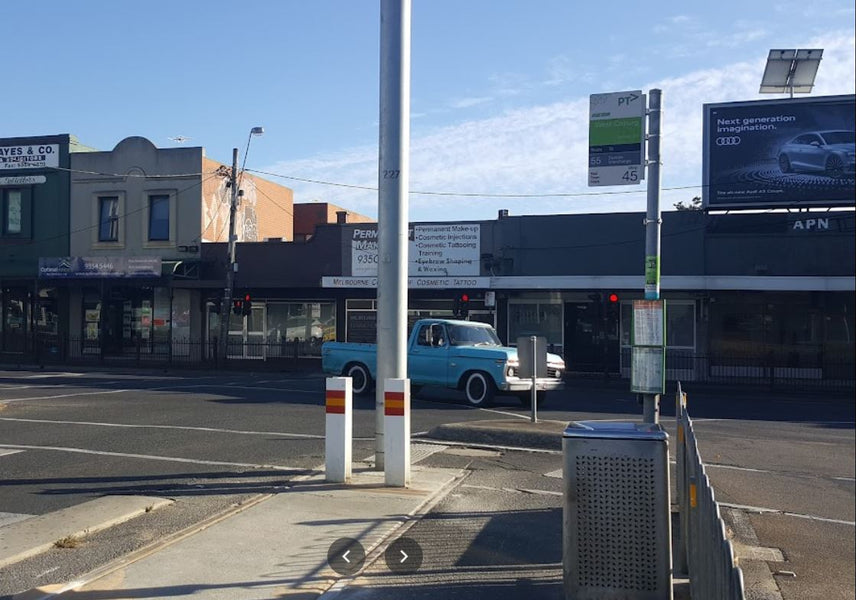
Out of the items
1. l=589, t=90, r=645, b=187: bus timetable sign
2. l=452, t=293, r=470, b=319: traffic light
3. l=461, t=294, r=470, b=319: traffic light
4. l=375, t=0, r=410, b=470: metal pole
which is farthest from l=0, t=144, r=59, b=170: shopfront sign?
l=589, t=90, r=645, b=187: bus timetable sign

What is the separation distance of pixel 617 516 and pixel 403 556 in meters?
2.29

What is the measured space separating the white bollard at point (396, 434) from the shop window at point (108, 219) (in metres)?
30.1

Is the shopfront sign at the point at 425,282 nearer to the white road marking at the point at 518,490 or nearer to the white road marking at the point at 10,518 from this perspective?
the white road marking at the point at 518,490

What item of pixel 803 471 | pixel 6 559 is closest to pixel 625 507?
pixel 6 559

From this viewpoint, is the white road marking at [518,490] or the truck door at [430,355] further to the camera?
the truck door at [430,355]

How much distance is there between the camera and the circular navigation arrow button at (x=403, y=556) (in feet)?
22.0

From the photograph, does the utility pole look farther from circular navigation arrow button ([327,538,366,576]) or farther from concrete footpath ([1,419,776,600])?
circular navigation arrow button ([327,538,366,576])

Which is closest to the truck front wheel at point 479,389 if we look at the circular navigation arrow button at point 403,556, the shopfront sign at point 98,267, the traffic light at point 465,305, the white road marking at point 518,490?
the white road marking at point 518,490

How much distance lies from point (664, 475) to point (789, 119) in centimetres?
2713

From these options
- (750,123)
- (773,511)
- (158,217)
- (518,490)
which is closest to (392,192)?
(518,490)

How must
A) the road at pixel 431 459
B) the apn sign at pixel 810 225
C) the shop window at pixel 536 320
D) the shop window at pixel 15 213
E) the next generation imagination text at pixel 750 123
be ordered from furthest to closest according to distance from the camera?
the shop window at pixel 15 213, the shop window at pixel 536 320, the next generation imagination text at pixel 750 123, the apn sign at pixel 810 225, the road at pixel 431 459

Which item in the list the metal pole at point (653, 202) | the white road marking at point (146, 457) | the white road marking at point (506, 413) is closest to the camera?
the metal pole at point (653, 202)

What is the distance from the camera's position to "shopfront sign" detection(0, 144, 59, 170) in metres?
37.6

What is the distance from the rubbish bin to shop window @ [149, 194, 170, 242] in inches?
1313
